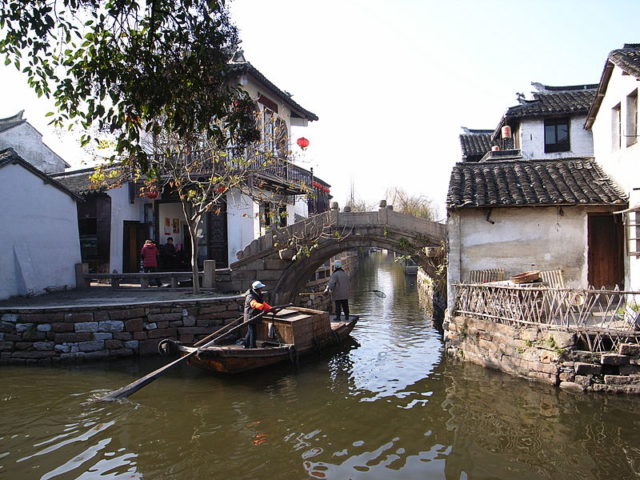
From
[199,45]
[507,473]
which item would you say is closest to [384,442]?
[507,473]

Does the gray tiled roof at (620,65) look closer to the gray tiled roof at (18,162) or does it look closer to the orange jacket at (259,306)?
the orange jacket at (259,306)

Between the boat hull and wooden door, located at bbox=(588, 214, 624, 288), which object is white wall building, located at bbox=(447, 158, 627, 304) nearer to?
wooden door, located at bbox=(588, 214, 624, 288)

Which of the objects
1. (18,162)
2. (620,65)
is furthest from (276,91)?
(620,65)

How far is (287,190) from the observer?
18.2 m

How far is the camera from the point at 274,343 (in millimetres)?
10227

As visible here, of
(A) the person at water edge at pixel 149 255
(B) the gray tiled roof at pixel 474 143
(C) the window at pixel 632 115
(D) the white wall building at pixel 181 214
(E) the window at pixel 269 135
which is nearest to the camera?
(C) the window at pixel 632 115

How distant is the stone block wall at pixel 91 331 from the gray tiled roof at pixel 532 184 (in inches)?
269

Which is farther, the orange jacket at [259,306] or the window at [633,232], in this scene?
the orange jacket at [259,306]

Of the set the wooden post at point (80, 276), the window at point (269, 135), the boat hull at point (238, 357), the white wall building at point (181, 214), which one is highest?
the window at point (269, 135)

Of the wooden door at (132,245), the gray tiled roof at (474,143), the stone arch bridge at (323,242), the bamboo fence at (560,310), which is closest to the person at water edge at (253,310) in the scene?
the stone arch bridge at (323,242)

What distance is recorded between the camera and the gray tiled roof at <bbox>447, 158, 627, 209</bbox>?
406 inches

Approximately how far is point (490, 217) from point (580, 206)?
5.99 ft

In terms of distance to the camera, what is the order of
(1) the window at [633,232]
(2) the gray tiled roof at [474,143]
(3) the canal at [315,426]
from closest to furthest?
(3) the canal at [315,426], (1) the window at [633,232], (2) the gray tiled roof at [474,143]

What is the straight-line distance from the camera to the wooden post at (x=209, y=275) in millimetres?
13875
